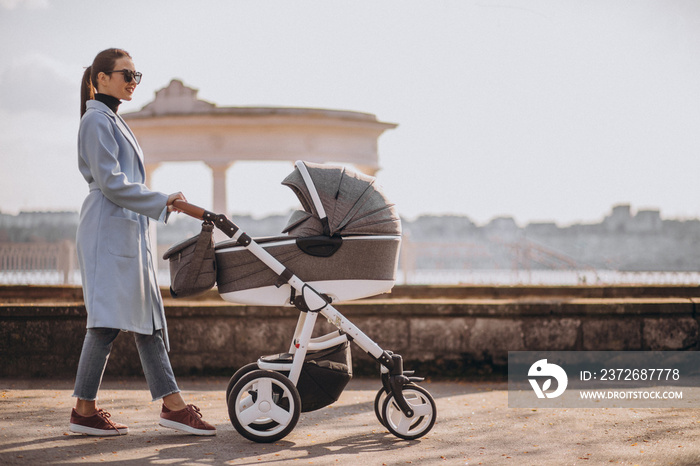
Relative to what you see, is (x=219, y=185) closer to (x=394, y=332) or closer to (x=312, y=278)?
(x=394, y=332)

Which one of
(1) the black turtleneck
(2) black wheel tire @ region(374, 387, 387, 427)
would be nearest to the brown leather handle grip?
(1) the black turtleneck

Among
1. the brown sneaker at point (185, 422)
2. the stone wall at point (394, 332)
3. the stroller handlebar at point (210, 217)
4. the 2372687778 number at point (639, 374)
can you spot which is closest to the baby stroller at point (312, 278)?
the stroller handlebar at point (210, 217)

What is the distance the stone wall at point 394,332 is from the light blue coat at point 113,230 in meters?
2.11

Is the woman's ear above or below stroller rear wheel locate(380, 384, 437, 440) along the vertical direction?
above

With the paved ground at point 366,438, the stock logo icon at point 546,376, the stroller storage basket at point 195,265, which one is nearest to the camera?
the paved ground at point 366,438

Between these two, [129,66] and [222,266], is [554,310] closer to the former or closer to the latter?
[222,266]

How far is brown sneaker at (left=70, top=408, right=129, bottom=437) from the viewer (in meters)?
3.92

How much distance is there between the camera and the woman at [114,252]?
387 centimetres

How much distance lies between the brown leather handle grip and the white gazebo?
883 cm

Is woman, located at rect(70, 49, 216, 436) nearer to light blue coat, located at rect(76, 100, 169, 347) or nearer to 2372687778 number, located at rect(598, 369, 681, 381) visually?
light blue coat, located at rect(76, 100, 169, 347)

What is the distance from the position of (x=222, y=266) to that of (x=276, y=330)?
7.30ft

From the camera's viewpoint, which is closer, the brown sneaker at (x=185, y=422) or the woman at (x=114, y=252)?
the woman at (x=114, y=252)

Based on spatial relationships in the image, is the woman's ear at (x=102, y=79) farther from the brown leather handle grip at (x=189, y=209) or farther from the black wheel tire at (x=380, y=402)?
the black wheel tire at (x=380, y=402)

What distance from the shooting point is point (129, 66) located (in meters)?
4.11
